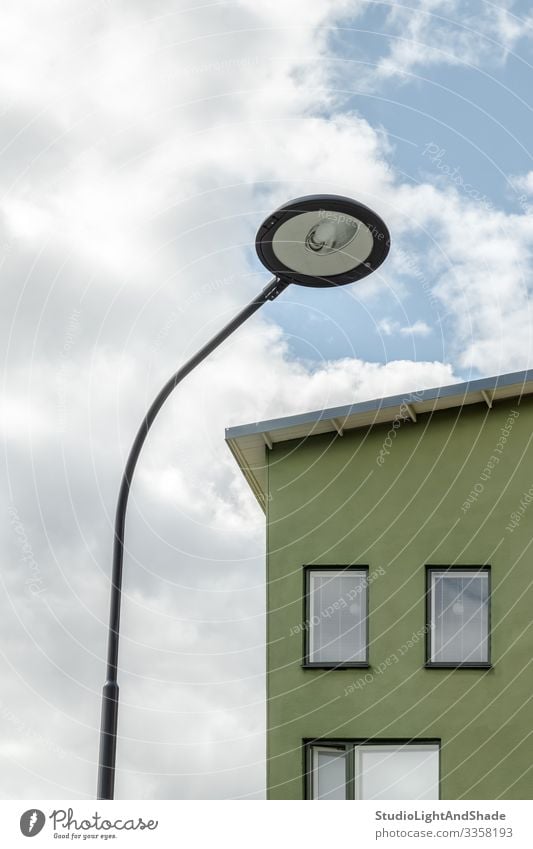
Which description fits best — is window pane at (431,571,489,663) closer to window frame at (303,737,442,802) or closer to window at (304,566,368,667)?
window at (304,566,368,667)

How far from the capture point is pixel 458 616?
58.3 ft

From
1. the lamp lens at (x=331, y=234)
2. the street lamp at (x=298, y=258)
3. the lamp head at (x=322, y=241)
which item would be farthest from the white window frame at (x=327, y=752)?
the lamp lens at (x=331, y=234)

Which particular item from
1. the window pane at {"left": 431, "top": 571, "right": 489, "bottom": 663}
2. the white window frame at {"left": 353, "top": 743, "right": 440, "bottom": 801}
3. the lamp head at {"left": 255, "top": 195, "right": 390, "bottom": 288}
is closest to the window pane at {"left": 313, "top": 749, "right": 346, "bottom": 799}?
the white window frame at {"left": 353, "top": 743, "right": 440, "bottom": 801}

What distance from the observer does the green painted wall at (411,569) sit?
16984mm

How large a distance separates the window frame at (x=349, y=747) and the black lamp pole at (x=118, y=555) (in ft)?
17.3

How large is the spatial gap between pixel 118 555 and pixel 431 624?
6352mm

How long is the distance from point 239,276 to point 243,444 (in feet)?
9.37

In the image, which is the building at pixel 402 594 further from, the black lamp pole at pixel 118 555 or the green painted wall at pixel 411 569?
the black lamp pole at pixel 118 555
